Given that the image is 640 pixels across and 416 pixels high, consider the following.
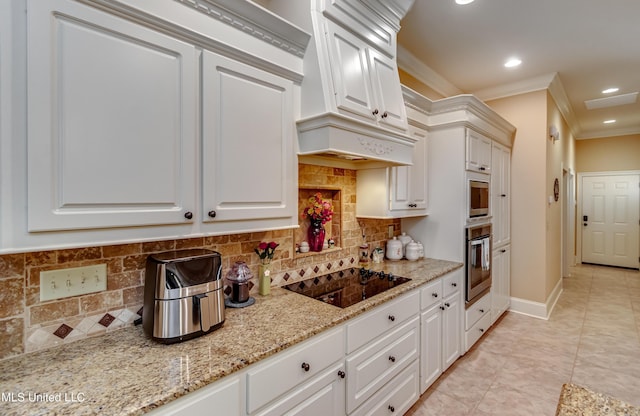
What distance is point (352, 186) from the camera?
2.57 metres

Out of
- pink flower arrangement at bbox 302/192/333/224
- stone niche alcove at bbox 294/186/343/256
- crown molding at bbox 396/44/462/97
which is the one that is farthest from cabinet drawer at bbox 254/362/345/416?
crown molding at bbox 396/44/462/97

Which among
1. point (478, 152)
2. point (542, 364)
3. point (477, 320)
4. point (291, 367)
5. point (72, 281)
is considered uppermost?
point (478, 152)

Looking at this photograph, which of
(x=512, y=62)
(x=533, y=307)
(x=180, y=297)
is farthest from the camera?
(x=533, y=307)

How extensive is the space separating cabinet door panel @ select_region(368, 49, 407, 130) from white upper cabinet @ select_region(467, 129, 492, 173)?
3.35ft

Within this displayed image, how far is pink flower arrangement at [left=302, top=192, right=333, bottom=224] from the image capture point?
86.1 inches

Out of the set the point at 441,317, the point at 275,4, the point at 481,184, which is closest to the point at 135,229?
the point at 275,4

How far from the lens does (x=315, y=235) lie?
7.24ft

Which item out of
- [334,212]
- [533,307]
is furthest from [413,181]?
[533,307]

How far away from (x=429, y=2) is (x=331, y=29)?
3.38 feet

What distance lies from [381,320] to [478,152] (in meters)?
2.07

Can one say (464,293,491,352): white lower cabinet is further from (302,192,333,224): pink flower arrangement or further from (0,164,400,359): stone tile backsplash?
(0,164,400,359): stone tile backsplash

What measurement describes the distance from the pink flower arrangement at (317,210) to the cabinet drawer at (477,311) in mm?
1612

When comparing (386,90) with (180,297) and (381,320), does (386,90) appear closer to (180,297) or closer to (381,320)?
(381,320)

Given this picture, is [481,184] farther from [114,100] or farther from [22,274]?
[22,274]
